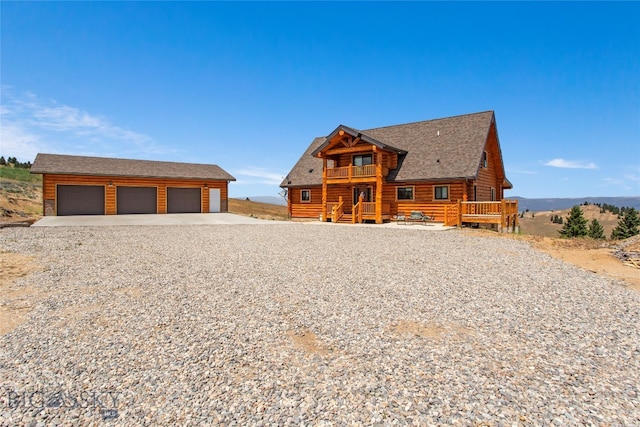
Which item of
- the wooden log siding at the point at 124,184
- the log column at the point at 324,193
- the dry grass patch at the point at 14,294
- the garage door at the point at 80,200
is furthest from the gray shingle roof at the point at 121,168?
the dry grass patch at the point at 14,294

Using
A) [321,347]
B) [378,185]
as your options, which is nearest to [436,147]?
[378,185]

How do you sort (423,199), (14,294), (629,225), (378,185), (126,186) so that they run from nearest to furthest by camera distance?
(14,294) < (423,199) < (378,185) < (126,186) < (629,225)

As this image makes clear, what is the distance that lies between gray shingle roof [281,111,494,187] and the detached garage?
29.8 feet

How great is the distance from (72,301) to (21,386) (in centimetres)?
319

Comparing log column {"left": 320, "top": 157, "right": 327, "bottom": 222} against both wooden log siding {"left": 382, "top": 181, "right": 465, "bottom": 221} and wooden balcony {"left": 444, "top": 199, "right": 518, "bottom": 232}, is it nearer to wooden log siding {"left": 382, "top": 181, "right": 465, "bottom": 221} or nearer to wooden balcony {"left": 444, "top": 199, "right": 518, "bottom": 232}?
wooden log siding {"left": 382, "top": 181, "right": 465, "bottom": 221}

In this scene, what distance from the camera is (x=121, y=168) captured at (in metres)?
30.2

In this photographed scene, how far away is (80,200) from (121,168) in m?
4.13

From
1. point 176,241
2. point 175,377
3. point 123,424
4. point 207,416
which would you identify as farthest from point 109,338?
point 176,241

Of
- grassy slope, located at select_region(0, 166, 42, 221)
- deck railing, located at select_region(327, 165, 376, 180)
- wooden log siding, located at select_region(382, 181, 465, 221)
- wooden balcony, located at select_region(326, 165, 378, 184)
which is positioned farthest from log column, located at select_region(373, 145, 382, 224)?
grassy slope, located at select_region(0, 166, 42, 221)

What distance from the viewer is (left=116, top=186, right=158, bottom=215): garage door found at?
29797mm

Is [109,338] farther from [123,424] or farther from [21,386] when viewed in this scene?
[123,424]

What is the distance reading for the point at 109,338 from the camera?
5094 millimetres

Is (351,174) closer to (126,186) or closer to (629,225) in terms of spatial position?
(126,186)

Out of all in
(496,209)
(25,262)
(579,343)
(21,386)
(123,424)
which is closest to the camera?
(123,424)
